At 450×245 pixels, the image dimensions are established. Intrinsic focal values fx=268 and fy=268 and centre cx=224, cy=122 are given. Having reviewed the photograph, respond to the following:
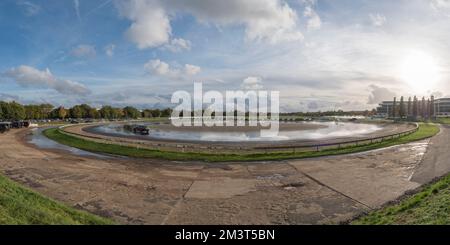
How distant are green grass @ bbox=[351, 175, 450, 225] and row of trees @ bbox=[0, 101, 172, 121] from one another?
121290 millimetres

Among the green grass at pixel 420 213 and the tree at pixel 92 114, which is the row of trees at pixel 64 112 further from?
the green grass at pixel 420 213

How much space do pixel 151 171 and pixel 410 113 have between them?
470 ft

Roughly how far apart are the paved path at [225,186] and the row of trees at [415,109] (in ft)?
383

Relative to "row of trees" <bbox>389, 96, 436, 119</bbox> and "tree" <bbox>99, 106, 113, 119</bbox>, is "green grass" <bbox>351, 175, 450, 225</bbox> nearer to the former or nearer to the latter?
"row of trees" <bbox>389, 96, 436, 119</bbox>

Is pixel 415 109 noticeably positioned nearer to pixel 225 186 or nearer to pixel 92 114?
pixel 225 186

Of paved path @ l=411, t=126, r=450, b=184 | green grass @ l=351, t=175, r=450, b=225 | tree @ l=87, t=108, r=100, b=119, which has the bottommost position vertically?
paved path @ l=411, t=126, r=450, b=184

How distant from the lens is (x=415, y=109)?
400ft

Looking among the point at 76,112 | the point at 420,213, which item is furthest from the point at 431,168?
the point at 76,112

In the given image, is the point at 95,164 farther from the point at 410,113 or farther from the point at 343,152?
the point at 410,113

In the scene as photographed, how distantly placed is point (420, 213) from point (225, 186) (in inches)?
350

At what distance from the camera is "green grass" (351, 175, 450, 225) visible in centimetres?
764

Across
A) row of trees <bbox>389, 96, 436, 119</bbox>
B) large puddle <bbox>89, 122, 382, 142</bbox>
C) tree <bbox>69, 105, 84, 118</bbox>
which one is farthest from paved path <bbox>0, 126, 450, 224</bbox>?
tree <bbox>69, 105, 84, 118</bbox>

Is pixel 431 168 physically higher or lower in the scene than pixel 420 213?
lower

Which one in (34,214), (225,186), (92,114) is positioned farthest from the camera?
(92,114)
